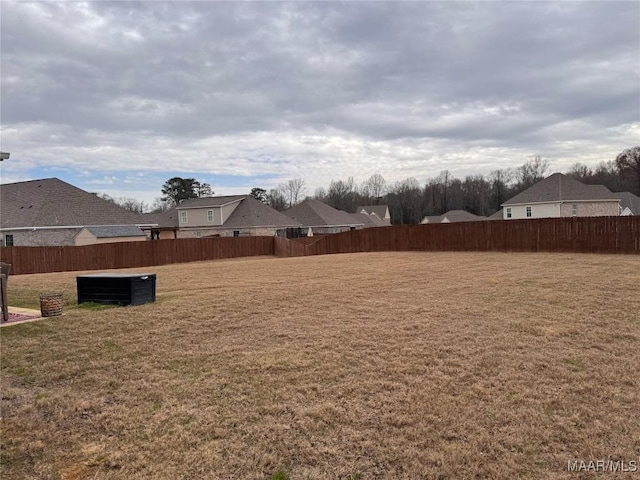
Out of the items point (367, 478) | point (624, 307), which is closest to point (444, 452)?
point (367, 478)

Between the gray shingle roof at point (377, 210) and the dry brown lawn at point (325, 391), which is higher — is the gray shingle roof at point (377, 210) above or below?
above

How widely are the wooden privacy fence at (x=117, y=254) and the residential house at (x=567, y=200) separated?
24257 millimetres

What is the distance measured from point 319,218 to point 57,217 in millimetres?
23558

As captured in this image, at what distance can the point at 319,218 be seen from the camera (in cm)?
4381

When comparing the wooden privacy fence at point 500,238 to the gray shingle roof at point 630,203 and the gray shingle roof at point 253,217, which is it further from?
the gray shingle roof at point 630,203

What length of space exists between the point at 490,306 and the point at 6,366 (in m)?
7.33

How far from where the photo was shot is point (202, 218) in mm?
38969

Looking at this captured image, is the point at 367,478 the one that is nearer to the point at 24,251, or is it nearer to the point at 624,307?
the point at 624,307

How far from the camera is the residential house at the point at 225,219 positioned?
123 ft

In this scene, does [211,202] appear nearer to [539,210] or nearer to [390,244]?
[390,244]

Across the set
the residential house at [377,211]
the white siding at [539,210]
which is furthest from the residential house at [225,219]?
the residential house at [377,211]

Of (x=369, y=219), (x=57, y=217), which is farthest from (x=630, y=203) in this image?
(x=57, y=217)

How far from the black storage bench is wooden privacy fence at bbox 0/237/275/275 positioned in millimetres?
14534

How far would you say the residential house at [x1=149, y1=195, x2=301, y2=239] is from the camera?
37.4 m
